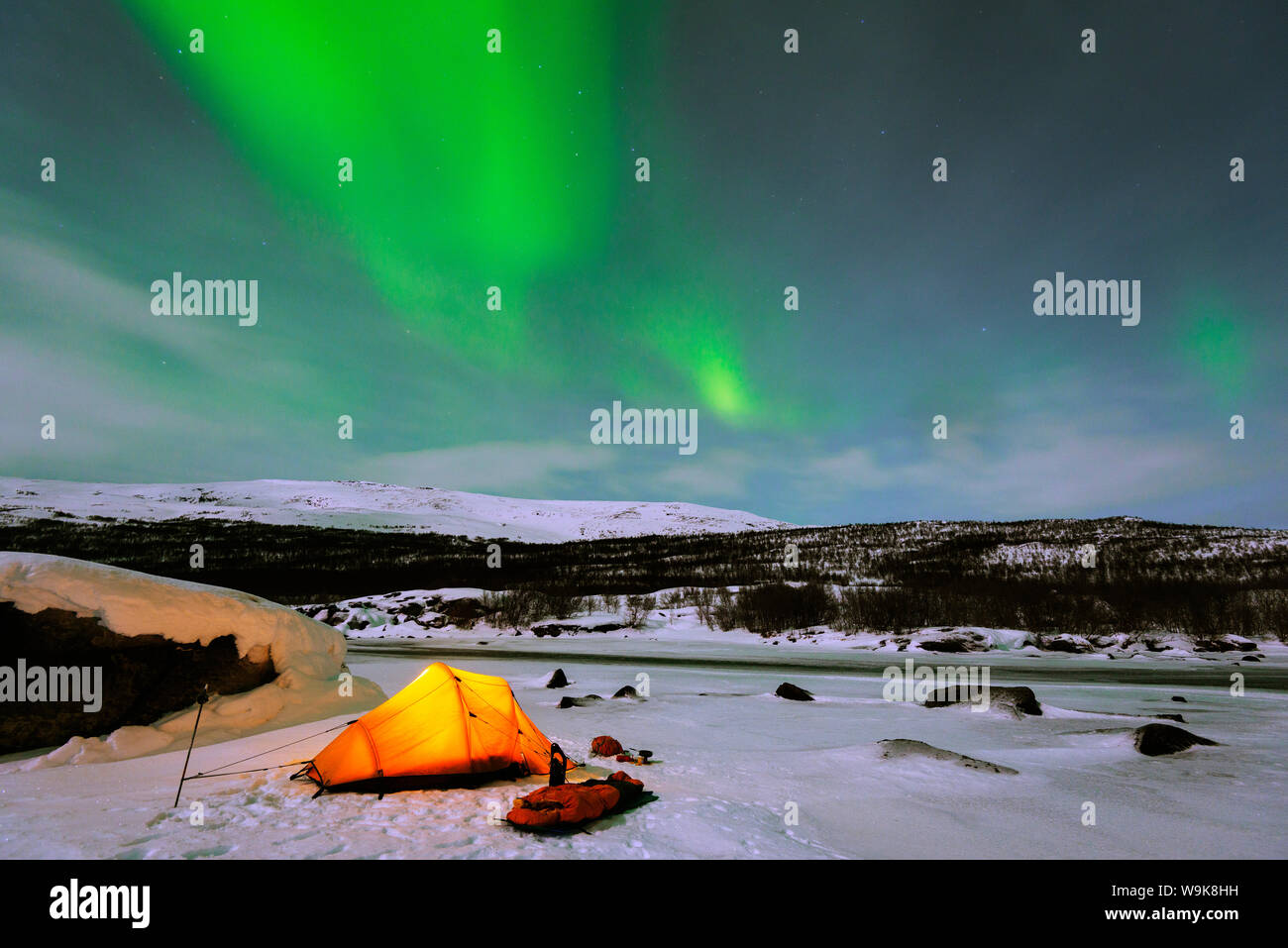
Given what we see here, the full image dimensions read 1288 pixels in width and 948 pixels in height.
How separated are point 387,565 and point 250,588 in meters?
17.0

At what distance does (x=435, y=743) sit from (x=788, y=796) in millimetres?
4269

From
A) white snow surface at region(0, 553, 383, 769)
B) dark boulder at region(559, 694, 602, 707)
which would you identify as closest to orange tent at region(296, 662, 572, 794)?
white snow surface at region(0, 553, 383, 769)

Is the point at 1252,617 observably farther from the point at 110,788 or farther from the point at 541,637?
the point at 110,788

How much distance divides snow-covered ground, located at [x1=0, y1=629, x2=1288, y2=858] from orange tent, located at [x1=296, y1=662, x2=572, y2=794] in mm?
257

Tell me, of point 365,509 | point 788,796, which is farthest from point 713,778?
point 365,509

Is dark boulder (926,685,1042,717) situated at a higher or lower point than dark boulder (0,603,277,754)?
lower

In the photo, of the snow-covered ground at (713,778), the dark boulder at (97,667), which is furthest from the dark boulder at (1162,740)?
the dark boulder at (97,667)

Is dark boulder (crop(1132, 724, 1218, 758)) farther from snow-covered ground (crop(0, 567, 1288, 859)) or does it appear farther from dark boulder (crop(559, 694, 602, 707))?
→ dark boulder (crop(559, 694, 602, 707))

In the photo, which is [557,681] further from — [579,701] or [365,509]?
[365,509]

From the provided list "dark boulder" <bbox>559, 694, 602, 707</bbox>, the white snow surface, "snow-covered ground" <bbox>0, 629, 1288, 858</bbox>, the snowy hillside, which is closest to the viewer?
"snow-covered ground" <bbox>0, 629, 1288, 858</bbox>

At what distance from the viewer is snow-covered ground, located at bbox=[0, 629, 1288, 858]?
496 cm

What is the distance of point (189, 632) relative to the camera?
29.3ft
